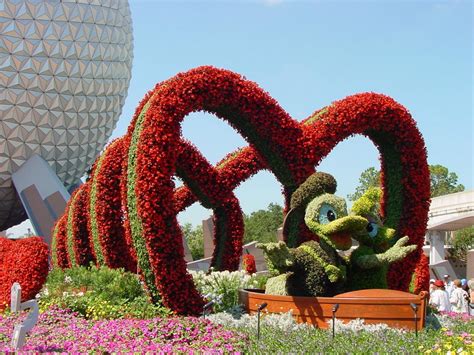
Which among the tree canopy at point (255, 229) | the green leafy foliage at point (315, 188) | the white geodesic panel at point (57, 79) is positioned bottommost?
the green leafy foliage at point (315, 188)

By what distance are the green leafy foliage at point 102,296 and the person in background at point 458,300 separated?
6.58 meters

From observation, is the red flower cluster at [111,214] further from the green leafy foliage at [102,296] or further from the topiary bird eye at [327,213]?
the topiary bird eye at [327,213]

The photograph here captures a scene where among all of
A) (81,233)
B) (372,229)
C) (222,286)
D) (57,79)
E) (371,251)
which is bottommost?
(222,286)

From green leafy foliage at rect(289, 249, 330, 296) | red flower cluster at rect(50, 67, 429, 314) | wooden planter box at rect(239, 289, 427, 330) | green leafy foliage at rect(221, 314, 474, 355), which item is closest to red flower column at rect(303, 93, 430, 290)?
red flower cluster at rect(50, 67, 429, 314)

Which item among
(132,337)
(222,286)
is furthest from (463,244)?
(132,337)

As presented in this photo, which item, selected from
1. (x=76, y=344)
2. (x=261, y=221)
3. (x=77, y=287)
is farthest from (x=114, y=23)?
(x=261, y=221)

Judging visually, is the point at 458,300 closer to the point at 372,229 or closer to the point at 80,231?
the point at 372,229

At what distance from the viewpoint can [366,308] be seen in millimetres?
9750

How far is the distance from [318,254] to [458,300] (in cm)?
549

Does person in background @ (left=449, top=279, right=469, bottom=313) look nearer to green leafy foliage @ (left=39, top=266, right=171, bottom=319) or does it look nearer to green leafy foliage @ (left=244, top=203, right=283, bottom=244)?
green leafy foliage @ (left=39, top=266, right=171, bottom=319)

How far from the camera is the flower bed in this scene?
25.7 ft

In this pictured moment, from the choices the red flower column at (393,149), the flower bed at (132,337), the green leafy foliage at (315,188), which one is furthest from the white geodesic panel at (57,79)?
the green leafy foliage at (315,188)

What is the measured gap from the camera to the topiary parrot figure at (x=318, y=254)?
10.3 metres

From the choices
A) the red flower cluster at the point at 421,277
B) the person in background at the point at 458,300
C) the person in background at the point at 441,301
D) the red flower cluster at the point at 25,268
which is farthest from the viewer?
the red flower cluster at the point at 421,277
